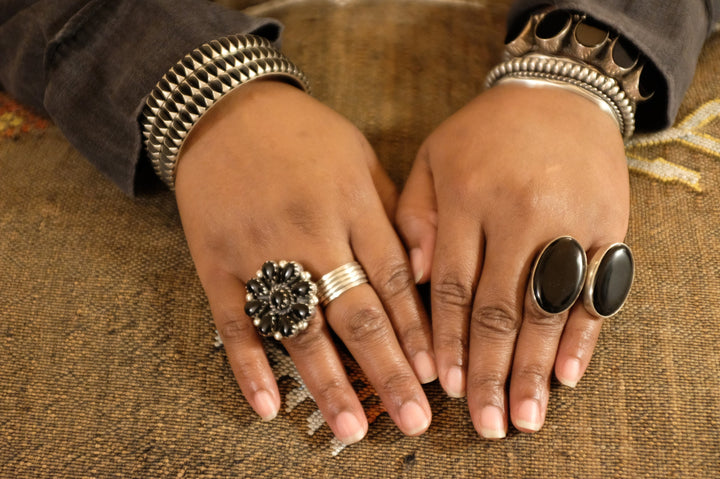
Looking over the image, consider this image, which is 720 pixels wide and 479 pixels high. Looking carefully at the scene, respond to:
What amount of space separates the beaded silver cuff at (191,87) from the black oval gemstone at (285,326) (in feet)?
0.96

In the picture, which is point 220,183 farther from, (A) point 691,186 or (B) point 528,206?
(A) point 691,186

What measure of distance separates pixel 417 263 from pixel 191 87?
1.26ft

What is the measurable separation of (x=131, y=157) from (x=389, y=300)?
0.43 metres

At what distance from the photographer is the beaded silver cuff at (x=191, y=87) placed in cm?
71

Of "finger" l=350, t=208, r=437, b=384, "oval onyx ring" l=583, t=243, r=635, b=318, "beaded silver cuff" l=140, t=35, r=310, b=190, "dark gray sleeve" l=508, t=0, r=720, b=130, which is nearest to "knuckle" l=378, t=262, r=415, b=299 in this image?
"finger" l=350, t=208, r=437, b=384

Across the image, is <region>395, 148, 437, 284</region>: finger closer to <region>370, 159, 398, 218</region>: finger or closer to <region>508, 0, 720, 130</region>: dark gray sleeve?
<region>370, 159, 398, 218</region>: finger

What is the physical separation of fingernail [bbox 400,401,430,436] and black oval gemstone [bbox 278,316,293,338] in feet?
0.50

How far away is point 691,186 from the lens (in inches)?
28.5

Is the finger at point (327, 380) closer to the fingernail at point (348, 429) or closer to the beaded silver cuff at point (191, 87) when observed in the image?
the fingernail at point (348, 429)

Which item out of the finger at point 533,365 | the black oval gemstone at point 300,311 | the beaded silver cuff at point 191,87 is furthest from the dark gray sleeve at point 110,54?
the finger at point 533,365

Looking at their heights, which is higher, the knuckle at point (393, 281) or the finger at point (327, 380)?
the knuckle at point (393, 281)

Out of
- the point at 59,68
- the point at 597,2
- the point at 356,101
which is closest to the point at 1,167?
the point at 59,68

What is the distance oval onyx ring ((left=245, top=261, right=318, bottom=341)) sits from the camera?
1.95 feet

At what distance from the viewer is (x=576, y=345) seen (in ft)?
1.90
